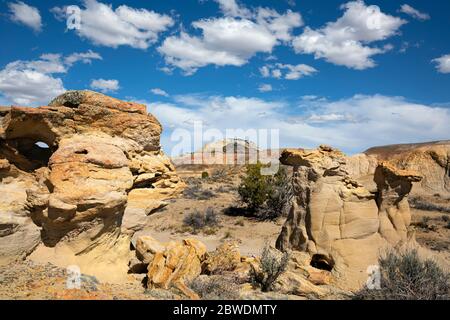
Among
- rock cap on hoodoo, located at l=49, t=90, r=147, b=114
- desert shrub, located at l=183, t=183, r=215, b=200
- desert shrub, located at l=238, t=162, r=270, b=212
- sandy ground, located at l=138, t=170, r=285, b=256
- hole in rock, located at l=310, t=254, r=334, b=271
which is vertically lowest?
sandy ground, located at l=138, t=170, r=285, b=256

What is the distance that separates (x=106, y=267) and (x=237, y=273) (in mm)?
2638

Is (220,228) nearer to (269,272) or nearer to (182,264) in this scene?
(182,264)

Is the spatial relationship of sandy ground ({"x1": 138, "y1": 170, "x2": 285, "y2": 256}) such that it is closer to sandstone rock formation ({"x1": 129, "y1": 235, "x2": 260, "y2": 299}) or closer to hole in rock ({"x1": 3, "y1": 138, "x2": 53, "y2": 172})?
sandstone rock formation ({"x1": 129, "y1": 235, "x2": 260, "y2": 299})

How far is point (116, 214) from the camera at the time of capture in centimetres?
734

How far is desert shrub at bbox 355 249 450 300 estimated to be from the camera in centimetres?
671

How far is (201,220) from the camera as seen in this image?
19469 mm

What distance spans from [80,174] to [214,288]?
296cm

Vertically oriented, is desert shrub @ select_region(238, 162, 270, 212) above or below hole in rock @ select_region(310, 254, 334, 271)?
above

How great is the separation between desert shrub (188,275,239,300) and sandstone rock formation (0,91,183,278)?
6.13ft

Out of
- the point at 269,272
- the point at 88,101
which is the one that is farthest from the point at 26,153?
the point at 269,272

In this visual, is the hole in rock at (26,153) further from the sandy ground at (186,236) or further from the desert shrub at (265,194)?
the desert shrub at (265,194)

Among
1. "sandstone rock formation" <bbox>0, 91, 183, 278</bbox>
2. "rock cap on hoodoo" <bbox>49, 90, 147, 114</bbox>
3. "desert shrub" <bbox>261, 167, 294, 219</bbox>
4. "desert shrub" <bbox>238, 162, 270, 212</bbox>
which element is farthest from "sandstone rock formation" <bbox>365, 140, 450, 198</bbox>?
"rock cap on hoodoo" <bbox>49, 90, 147, 114</bbox>

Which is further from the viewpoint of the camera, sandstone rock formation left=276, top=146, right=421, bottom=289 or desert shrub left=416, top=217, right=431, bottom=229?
desert shrub left=416, top=217, right=431, bottom=229
